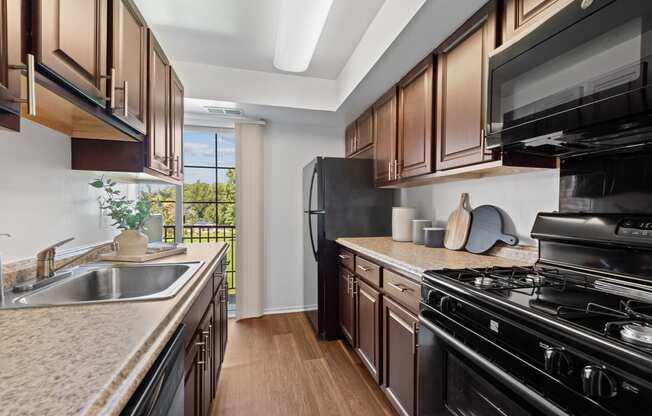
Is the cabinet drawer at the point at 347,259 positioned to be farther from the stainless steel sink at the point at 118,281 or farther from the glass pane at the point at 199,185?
the glass pane at the point at 199,185

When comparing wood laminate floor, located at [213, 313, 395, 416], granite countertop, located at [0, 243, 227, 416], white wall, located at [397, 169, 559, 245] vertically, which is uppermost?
white wall, located at [397, 169, 559, 245]

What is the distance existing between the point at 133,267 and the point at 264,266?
192cm

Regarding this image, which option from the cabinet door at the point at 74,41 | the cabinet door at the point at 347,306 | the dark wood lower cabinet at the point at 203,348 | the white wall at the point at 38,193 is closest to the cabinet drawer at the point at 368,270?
the cabinet door at the point at 347,306

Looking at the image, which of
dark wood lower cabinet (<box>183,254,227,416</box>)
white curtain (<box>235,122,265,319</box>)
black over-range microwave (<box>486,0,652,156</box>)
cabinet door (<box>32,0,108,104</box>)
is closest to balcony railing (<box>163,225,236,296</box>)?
white curtain (<box>235,122,265,319</box>)

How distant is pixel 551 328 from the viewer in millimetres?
745

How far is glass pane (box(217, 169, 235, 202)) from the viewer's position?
3.41m

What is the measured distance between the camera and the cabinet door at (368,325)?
1.87 m

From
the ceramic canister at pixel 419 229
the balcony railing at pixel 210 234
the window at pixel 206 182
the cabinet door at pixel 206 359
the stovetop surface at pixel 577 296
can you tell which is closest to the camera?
the stovetop surface at pixel 577 296

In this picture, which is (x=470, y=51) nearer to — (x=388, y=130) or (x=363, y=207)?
(x=388, y=130)

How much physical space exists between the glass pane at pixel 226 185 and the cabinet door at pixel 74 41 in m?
2.30

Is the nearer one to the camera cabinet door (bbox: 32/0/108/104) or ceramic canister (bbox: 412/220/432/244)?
cabinet door (bbox: 32/0/108/104)

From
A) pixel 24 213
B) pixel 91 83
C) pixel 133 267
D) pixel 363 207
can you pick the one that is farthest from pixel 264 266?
pixel 91 83

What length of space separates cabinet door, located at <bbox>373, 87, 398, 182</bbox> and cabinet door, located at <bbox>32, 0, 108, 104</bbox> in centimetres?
180

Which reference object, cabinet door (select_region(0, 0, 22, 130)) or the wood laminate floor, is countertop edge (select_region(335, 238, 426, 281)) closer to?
the wood laminate floor
